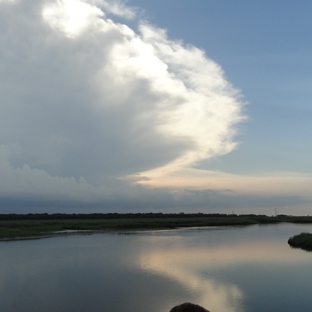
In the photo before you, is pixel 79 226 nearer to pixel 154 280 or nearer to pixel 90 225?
pixel 90 225

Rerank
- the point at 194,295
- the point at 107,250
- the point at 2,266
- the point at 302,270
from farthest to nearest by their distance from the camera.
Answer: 1. the point at 107,250
2. the point at 2,266
3. the point at 302,270
4. the point at 194,295

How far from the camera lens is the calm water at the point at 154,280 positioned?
11867mm

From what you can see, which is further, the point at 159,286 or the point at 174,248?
the point at 174,248

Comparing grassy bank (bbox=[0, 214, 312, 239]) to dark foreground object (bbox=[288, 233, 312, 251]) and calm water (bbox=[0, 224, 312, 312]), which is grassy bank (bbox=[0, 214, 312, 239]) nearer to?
calm water (bbox=[0, 224, 312, 312])

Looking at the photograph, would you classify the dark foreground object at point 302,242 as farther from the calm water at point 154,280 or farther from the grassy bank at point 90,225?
the grassy bank at point 90,225

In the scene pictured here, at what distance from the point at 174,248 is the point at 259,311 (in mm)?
15265

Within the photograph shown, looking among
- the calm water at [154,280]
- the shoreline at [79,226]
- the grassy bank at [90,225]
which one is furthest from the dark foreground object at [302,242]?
the grassy bank at [90,225]

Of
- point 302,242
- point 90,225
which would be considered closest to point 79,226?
point 90,225

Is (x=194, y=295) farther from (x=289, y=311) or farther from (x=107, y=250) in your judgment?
(x=107, y=250)

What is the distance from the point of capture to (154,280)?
50.1 feet

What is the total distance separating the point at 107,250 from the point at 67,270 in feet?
24.7

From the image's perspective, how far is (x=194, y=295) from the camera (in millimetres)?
12531

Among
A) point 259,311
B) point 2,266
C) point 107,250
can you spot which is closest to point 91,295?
point 259,311

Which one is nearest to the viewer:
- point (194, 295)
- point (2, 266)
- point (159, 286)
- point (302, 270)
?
point (194, 295)
